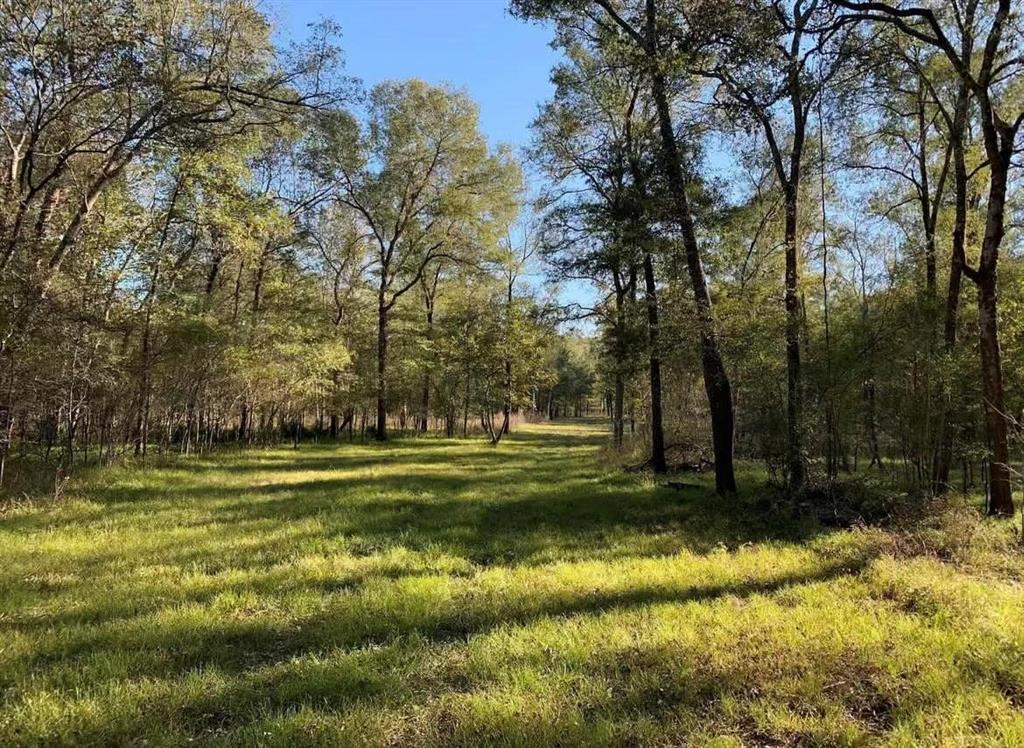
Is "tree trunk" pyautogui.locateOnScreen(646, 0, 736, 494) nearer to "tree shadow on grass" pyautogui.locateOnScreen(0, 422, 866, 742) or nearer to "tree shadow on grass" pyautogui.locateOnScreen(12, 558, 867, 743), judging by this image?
"tree shadow on grass" pyautogui.locateOnScreen(0, 422, 866, 742)

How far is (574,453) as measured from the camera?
2297cm

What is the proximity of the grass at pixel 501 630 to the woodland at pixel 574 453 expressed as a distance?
0.04 m

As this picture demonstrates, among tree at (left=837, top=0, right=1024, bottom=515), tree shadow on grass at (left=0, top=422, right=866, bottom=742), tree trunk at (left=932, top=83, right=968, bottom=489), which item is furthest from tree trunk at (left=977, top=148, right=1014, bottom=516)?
tree shadow on grass at (left=0, top=422, right=866, bottom=742)

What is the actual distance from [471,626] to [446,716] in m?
1.60

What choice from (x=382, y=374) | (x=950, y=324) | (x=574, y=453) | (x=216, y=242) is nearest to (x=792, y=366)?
(x=950, y=324)

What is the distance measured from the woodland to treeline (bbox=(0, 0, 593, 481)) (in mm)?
126

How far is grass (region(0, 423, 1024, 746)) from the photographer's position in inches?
133

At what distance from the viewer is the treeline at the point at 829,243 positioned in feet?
28.0

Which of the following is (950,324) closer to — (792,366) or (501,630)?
(792,366)

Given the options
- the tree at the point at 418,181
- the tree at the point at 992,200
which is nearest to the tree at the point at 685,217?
the tree at the point at 992,200

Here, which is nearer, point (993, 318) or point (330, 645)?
point (330, 645)

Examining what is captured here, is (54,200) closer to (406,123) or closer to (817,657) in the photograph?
(817,657)

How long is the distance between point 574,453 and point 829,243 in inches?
453

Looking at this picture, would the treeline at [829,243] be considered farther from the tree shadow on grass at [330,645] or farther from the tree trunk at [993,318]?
the tree shadow on grass at [330,645]
